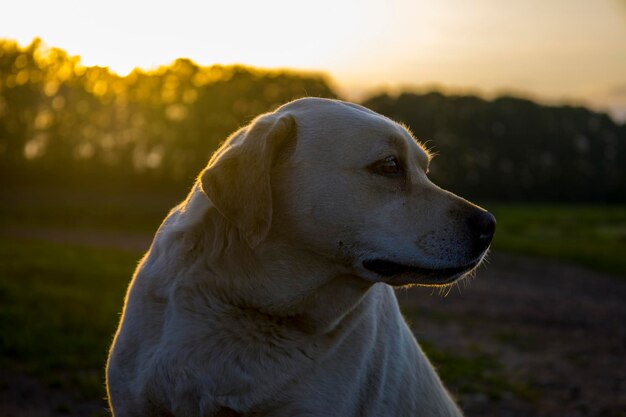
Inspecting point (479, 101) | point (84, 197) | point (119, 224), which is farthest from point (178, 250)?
point (479, 101)

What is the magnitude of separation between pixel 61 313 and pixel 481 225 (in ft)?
23.6

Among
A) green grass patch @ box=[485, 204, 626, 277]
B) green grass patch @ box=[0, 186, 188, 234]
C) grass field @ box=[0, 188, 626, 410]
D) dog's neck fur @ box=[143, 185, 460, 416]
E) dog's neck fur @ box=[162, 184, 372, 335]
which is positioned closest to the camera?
dog's neck fur @ box=[143, 185, 460, 416]

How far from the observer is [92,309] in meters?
9.74

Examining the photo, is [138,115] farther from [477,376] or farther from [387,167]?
[387,167]

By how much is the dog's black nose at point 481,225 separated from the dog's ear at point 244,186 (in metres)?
0.98

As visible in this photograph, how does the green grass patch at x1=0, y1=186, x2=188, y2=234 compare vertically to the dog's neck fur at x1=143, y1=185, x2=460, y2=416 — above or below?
below

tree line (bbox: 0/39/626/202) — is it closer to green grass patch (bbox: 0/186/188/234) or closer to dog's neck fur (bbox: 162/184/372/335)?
green grass patch (bbox: 0/186/188/234)

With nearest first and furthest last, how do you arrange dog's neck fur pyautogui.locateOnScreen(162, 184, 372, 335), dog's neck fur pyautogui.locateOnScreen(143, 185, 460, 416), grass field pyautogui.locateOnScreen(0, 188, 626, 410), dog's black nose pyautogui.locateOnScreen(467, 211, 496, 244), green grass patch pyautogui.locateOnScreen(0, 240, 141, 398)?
dog's neck fur pyautogui.locateOnScreen(143, 185, 460, 416) < dog's neck fur pyautogui.locateOnScreen(162, 184, 372, 335) < dog's black nose pyautogui.locateOnScreen(467, 211, 496, 244) < green grass patch pyautogui.locateOnScreen(0, 240, 141, 398) < grass field pyautogui.locateOnScreen(0, 188, 626, 410)

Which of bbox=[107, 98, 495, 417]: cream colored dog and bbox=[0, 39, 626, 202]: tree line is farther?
bbox=[0, 39, 626, 202]: tree line

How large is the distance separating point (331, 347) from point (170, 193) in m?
27.8

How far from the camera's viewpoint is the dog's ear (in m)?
3.31

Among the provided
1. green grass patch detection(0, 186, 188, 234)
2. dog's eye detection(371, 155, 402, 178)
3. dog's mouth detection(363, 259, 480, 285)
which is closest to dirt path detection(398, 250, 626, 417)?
dog's mouth detection(363, 259, 480, 285)

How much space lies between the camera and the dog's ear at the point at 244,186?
3312mm

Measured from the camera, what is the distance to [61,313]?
933 cm
